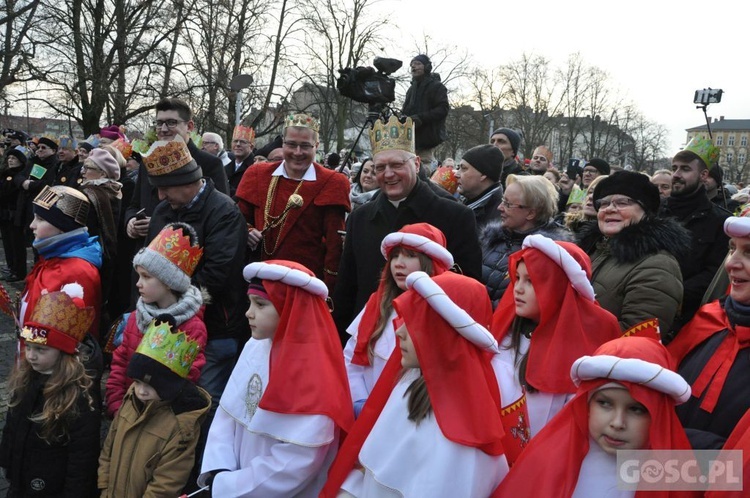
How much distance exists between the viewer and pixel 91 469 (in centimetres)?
322

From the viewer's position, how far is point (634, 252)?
132 inches

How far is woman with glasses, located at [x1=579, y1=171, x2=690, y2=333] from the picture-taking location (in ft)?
10.3

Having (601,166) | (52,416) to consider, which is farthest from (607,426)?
(601,166)

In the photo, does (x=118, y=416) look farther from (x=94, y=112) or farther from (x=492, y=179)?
(x=94, y=112)

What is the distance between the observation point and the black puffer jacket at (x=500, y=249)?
3.91 metres

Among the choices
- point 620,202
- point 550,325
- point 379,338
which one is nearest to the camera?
point 550,325

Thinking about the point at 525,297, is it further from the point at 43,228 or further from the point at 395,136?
the point at 43,228

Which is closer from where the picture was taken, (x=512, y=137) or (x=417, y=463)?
(x=417, y=463)

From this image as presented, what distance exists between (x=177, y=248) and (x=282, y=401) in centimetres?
138

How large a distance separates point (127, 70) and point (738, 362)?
23.0 metres

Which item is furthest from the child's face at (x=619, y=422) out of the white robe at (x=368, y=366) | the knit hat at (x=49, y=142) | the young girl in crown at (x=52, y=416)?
the knit hat at (x=49, y=142)

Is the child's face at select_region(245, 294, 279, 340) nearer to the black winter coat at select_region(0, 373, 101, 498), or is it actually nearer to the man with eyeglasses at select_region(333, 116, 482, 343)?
the man with eyeglasses at select_region(333, 116, 482, 343)

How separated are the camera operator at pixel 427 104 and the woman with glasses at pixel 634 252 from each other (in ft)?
10.4

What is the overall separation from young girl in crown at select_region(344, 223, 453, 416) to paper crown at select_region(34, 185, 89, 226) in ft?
7.29
